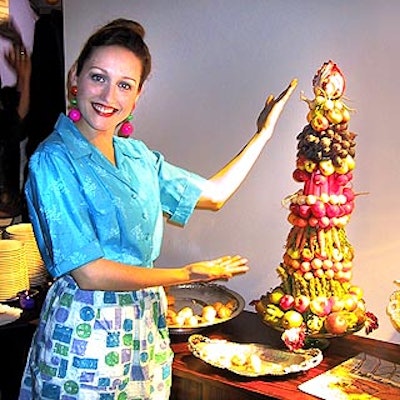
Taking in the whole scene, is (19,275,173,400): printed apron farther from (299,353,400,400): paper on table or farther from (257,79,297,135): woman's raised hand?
(257,79,297,135): woman's raised hand

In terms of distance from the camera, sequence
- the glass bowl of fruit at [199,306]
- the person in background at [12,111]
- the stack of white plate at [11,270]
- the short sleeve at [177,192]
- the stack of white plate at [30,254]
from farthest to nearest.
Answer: the person in background at [12,111], the stack of white plate at [30,254], the stack of white plate at [11,270], the glass bowl of fruit at [199,306], the short sleeve at [177,192]

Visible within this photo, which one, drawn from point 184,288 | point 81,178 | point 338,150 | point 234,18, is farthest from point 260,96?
point 81,178

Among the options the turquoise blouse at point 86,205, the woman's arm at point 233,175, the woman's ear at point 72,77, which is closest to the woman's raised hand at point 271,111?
the woman's arm at point 233,175

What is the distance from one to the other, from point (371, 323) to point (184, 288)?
0.56 m

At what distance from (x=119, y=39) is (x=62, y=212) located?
361 millimetres

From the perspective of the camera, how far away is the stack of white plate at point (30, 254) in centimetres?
226

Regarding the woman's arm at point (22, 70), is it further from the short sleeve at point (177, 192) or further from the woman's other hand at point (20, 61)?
the short sleeve at point (177, 192)

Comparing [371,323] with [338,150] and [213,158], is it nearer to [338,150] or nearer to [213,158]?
[338,150]

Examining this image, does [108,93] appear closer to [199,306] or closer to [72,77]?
[72,77]

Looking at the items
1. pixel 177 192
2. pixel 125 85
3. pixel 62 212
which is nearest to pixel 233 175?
pixel 177 192

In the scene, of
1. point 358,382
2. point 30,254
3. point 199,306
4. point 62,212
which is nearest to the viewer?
point 62,212

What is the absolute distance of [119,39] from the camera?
4.64 ft

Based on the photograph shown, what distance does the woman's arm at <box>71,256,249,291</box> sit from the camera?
53.1 inches

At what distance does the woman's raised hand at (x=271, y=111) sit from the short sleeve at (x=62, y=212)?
541mm
